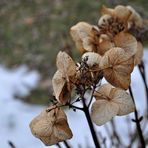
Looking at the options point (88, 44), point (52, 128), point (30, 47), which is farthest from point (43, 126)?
point (30, 47)

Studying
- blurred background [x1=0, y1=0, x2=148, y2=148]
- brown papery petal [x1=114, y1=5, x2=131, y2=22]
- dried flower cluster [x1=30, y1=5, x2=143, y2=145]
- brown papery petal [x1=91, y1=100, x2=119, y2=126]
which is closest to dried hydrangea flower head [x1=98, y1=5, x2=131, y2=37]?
brown papery petal [x1=114, y1=5, x2=131, y2=22]

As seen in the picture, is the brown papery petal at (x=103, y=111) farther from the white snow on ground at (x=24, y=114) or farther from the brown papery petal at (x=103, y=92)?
the white snow on ground at (x=24, y=114)

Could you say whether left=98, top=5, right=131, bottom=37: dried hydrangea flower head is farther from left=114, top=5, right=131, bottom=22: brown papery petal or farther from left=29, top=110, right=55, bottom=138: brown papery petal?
left=29, top=110, right=55, bottom=138: brown papery petal

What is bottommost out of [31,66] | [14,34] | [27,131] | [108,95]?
[108,95]

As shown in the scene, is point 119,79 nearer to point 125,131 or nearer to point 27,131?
point 125,131

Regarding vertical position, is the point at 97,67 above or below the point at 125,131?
below

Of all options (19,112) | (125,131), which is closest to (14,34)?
(19,112)

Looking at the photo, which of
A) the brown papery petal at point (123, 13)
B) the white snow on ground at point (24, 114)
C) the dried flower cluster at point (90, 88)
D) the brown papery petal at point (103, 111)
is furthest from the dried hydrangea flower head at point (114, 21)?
the white snow on ground at point (24, 114)

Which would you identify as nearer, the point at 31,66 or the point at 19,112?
the point at 19,112
